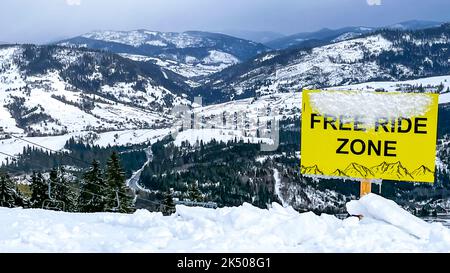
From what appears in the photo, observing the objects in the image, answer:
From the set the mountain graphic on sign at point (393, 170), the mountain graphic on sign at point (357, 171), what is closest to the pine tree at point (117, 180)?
the mountain graphic on sign at point (357, 171)

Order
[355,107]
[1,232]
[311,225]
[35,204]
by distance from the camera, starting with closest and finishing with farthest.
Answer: [311,225] < [1,232] < [355,107] < [35,204]

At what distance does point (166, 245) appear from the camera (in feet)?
Result: 34.0

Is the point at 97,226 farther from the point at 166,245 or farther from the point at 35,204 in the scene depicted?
the point at 35,204

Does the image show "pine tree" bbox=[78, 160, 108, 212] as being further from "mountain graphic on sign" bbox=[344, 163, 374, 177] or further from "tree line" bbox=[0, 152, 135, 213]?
"mountain graphic on sign" bbox=[344, 163, 374, 177]

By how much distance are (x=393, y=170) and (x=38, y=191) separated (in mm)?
32485

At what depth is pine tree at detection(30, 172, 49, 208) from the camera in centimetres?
3816

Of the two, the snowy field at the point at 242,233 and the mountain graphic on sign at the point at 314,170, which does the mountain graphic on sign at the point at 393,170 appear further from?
the mountain graphic on sign at the point at 314,170

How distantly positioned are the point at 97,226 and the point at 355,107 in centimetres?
733

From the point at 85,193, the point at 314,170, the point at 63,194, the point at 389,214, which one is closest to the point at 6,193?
the point at 63,194

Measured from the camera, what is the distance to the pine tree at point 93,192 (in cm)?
3681

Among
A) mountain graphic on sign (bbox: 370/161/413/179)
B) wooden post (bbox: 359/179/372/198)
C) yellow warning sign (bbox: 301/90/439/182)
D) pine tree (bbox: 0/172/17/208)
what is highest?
yellow warning sign (bbox: 301/90/439/182)

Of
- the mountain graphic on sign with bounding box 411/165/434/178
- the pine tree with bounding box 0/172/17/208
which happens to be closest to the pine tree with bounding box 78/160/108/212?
the pine tree with bounding box 0/172/17/208

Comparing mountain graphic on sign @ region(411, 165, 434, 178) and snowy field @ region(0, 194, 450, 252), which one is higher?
mountain graphic on sign @ region(411, 165, 434, 178)
